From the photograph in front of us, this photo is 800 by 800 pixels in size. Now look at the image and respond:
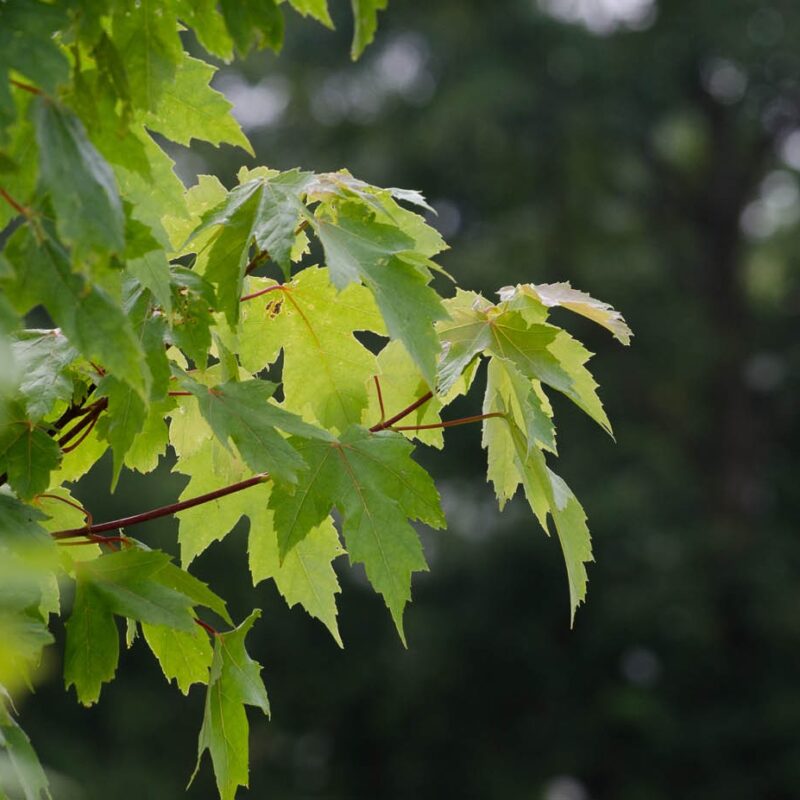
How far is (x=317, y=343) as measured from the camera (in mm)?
1040

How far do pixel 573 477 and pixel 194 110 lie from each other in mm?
8311

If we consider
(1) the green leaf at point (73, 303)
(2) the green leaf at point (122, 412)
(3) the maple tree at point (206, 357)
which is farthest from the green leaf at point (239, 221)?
(1) the green leaf at point (73, 303)

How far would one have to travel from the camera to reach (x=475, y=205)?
10203 millimetres

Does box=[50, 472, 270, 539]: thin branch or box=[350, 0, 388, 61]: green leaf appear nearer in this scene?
box=[350, 0, 388, 61]: green leaf

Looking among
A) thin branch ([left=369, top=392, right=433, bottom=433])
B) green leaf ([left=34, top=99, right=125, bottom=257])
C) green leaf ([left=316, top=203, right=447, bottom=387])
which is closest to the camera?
green leaf ([left=34, top=99, right=125, bottom=257])

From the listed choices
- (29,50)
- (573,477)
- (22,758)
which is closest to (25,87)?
(29,50)

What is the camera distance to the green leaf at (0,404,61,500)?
898 mm

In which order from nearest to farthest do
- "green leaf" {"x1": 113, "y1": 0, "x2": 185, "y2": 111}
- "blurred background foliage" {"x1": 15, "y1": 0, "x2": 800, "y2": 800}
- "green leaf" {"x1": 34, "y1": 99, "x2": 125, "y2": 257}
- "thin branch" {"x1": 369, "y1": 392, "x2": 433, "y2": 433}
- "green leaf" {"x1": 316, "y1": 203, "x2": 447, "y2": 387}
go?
"green leaf" {"x1": 34, "y1": 99, "x2": 125, "y2": 257} < "green leaf" {"x1": 113, "y1": 0, "x2": 185, "y2": 111} < "green leaf" {"x1": 316, "y1": 203, "x2": 447, "y2": 387} < "thin branch" {"x1": 369, "y1": 392, "x2": 433, "y2": 433} < "blurred background foliage" {"x1": 15, "y1": 0, "x2": 800, "y2": 800}

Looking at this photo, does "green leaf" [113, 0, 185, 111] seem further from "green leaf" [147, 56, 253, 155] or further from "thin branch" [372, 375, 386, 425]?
"thin branch" [372, 375, 386, 425]

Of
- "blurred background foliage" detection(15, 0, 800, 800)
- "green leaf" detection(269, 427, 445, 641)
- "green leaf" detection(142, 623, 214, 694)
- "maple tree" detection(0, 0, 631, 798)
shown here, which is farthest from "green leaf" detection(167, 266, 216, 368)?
"blurred background foliage" detection(15, 0, 800, 800)

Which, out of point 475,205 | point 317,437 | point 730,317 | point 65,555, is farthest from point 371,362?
point 730,317

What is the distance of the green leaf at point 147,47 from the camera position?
2.59 feet

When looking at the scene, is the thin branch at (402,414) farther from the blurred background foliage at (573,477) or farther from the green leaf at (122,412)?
the blurred background foliage at (573,477)

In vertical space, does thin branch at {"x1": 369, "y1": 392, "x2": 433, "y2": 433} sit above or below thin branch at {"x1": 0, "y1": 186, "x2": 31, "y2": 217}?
below
